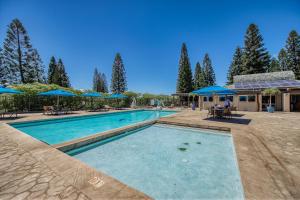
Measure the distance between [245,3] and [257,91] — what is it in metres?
8.31

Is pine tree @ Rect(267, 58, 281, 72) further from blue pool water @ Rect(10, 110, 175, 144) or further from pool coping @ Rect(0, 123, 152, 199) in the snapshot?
pool coping @ Rect(0, 123, 152, 199)

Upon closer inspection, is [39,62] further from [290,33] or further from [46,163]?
[290,33]

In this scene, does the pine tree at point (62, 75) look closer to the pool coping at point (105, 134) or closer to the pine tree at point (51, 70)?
the pine tree at point (51, 70)

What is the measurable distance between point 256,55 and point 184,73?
44.0 feet

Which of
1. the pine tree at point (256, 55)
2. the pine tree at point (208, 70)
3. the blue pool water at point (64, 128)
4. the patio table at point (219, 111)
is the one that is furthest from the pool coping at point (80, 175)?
the pine tree at point (208, 70)

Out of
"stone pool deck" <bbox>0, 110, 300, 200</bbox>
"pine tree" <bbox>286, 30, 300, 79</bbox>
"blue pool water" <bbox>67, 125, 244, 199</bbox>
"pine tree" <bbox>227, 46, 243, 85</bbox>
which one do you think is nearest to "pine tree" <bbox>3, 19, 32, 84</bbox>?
"stone pool deck" <bbox>0, 110, 300, 200</bbox>

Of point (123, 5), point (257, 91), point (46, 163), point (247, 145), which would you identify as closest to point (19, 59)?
point (123, 5)

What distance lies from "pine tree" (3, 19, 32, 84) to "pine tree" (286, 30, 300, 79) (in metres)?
47.3

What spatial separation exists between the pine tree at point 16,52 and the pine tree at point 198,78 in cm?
3442

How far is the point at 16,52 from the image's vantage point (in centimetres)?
2080

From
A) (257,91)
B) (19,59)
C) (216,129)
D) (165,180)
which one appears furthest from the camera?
(19,59)

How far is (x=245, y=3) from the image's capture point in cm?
1010

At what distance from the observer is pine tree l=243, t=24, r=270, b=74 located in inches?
925

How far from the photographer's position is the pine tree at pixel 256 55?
23.5 metres
